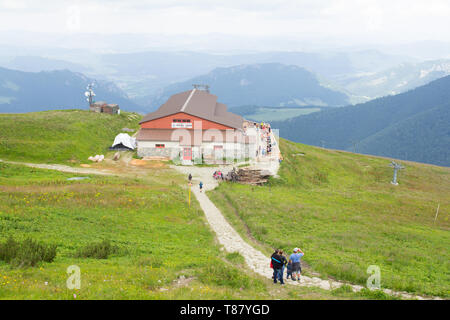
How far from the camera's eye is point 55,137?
59344 mm

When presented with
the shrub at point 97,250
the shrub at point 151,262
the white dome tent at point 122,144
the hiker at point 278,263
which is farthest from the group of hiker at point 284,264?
the white dome tent at point 122,144

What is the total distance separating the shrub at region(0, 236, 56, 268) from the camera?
15.7m

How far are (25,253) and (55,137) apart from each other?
48.3 meters

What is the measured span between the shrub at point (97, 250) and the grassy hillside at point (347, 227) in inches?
413

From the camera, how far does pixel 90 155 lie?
186 ft

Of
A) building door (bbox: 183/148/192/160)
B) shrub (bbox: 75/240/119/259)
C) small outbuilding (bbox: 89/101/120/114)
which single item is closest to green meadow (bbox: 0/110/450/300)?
shrub (bbox: 75/240/119/259)

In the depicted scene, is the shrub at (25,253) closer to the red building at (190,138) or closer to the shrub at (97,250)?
the shrub at (97,250)

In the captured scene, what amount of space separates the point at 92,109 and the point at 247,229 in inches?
2734

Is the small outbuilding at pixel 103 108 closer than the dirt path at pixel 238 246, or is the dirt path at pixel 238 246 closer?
the dirt path at pixel 238 246

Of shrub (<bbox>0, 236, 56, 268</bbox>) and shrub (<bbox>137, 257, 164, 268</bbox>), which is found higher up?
shrub (<bbox>0, 236, 56, 268</bbox>)

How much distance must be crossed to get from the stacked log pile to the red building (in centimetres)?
803

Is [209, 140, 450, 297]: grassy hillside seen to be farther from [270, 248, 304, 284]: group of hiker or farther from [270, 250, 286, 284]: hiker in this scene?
[270, 250, 286, 284]: hiker

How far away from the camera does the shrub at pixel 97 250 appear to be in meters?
18.4
